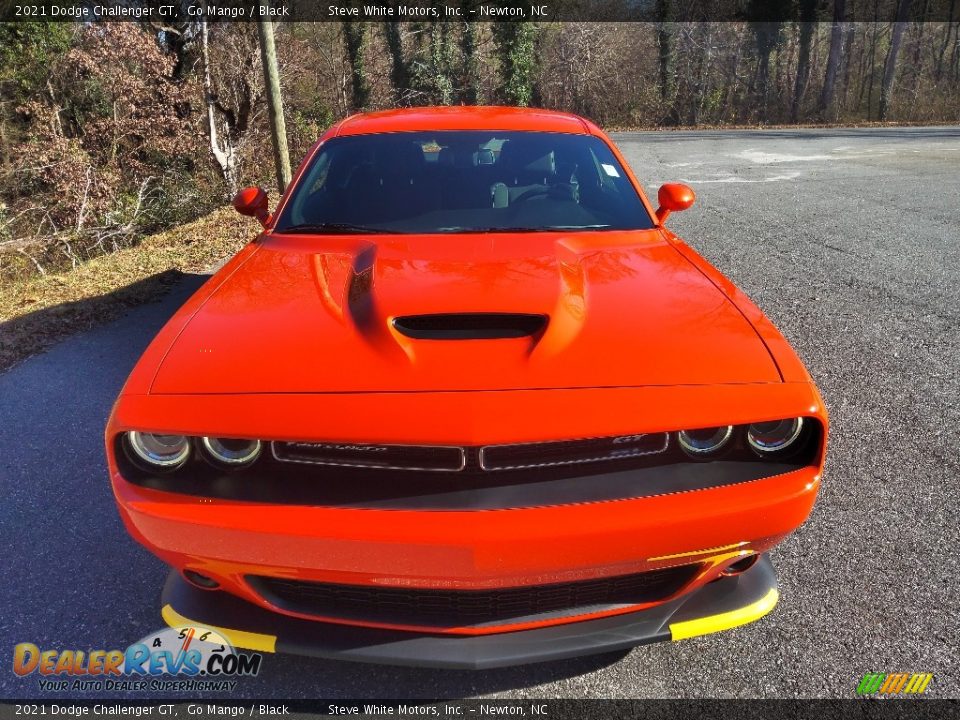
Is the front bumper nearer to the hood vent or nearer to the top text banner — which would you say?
the hood vent

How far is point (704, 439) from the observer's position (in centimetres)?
169

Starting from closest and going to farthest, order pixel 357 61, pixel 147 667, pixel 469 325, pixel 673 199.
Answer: pixel 469 325, pixel 147 667, pixel 673 199, pixel 357 61

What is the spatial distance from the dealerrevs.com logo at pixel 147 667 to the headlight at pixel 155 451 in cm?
59

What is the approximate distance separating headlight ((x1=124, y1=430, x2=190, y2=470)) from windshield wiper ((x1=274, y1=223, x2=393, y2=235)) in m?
1.25

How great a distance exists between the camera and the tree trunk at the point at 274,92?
792cm

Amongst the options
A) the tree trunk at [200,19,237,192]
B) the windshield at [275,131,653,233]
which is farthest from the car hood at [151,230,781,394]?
the tree trunk at [200,19,237,192]

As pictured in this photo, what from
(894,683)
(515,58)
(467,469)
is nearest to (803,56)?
(515,58)

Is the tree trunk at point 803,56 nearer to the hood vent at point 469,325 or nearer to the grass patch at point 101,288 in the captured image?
the grass patch at point 101,288

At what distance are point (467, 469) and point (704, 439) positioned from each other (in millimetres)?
619

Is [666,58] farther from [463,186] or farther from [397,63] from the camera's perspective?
[463,186]

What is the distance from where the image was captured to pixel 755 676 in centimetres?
193

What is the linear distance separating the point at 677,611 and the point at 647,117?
2939 centimetres

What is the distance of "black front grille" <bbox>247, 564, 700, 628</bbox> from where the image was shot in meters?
1.65

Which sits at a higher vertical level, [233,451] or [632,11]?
[632,11]
